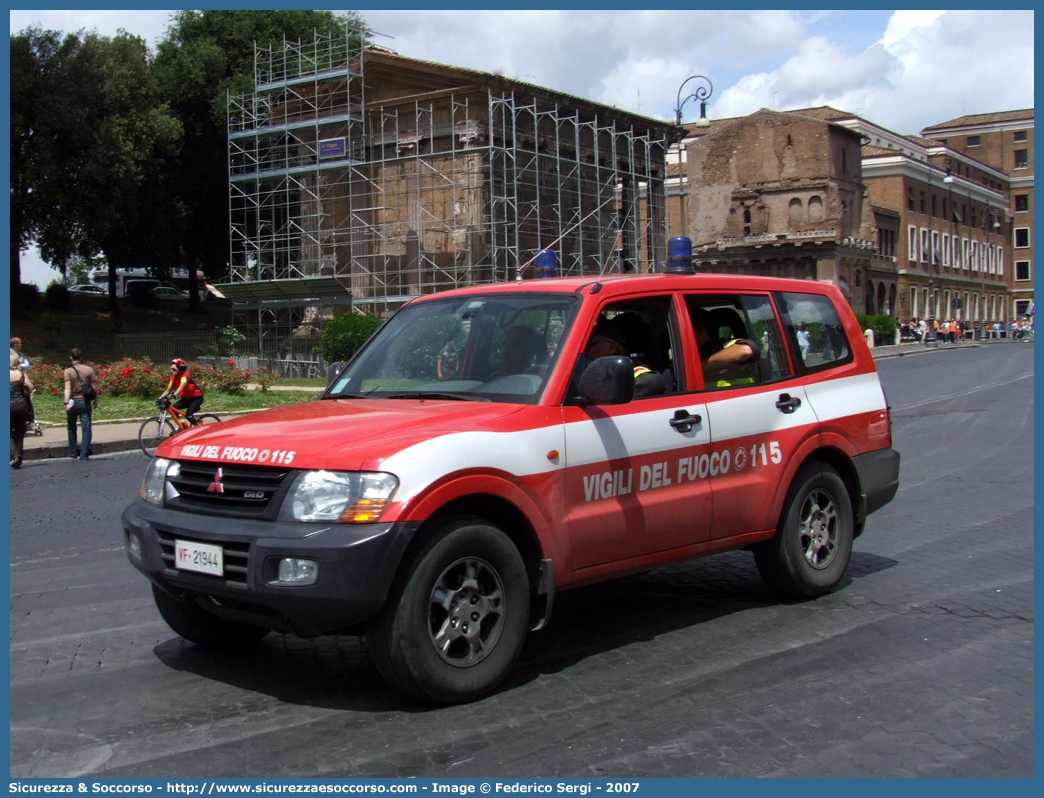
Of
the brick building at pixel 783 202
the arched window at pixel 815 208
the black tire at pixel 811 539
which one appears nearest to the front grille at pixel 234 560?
the black tire at pixel 811 539

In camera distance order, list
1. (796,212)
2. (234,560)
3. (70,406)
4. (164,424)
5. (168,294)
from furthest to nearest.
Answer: (796,212), (168,294), (164,424), (70,406), (234,560)

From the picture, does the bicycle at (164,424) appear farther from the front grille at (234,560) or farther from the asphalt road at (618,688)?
the front grille at (234,560)

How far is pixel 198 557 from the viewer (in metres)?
4.95

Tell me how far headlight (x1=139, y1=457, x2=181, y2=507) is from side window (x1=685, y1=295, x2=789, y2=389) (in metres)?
2.94

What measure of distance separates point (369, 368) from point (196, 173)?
52350 mm

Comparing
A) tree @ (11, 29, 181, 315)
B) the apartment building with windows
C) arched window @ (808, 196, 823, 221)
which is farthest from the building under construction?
the apartment building with windows

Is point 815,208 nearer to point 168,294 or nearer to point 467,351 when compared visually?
point 168,294

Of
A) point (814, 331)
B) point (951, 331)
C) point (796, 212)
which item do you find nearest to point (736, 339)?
point (814, 331)

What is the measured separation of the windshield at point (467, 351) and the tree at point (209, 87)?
48876 mm

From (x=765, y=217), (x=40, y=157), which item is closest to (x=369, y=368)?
(x=40, y=157)

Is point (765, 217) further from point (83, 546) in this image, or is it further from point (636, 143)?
point (83, 546)

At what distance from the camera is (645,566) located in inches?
229

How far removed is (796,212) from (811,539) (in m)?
70.1

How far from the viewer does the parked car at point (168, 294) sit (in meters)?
62.0
